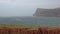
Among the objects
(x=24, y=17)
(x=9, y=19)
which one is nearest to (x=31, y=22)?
(x=24, y=17)

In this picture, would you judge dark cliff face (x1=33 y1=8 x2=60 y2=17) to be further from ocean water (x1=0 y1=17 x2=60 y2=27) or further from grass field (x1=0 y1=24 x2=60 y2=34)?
grass field (x1=0 y1=24 x2=60 y2=34)

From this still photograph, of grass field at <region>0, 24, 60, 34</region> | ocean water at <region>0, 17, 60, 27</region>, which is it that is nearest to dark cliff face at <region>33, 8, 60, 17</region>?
ocean water at <region>0, 17, 60, 27</region>

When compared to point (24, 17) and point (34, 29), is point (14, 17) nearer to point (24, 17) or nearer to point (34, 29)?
point (24, 17)

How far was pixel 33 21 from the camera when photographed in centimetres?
120

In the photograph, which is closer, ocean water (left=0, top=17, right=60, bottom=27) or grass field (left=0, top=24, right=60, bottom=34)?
grass field (left=0, top=24, right=60, bottom=34)

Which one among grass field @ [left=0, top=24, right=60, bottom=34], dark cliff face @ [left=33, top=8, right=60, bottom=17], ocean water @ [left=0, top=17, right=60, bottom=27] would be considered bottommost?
grass field @ [left=0, top=24, right=60, bottom=34]

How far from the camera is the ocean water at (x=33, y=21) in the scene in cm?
117

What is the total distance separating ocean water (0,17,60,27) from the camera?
1171 millimetres

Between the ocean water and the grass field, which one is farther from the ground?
the ocean water

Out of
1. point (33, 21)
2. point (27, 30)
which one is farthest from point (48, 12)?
point (27, 30)

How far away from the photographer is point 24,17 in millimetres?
1238

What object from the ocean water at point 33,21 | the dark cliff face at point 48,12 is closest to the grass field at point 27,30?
the ocean water at point 33,21

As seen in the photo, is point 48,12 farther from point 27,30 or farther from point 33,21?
point 27,30

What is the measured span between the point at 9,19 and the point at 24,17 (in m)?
0.15
